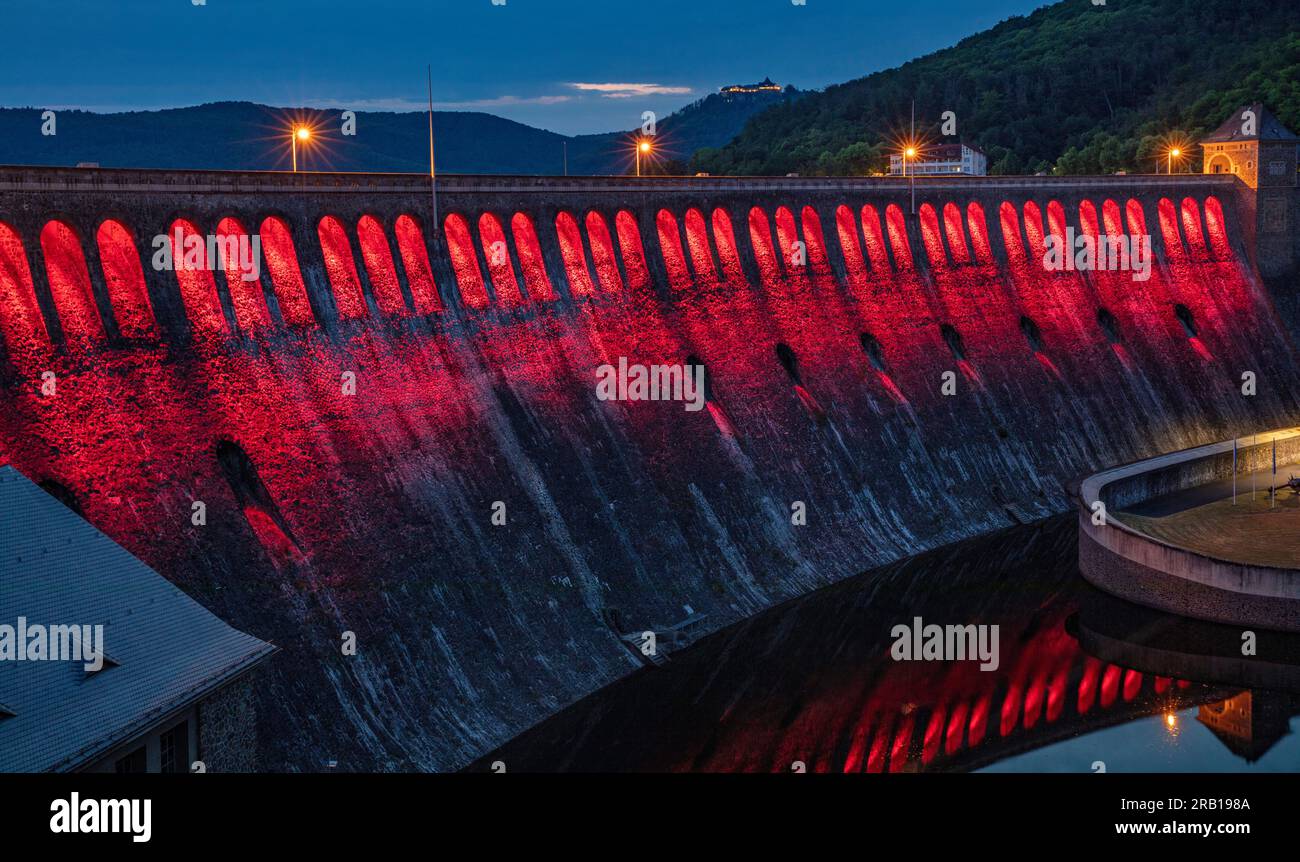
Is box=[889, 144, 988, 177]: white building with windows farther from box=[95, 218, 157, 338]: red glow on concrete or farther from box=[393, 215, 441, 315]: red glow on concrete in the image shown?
box=[95, 218, 157, 338]: red glow on concrete

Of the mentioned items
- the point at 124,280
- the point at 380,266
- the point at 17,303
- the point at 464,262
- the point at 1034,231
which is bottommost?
the point at 17,303

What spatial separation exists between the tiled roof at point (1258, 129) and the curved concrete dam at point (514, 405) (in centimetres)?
1561

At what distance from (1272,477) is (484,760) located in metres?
37.3

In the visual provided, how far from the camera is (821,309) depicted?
183 feet

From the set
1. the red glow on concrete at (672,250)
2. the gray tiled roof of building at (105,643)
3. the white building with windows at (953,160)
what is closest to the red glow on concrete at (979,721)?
the gray tiled roof of building at (105,643)

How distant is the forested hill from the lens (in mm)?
110312

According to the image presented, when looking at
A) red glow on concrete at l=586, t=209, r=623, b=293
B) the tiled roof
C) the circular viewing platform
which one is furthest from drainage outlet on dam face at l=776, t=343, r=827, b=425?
the tiled roof

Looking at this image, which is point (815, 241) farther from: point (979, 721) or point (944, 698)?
point (979, 721)

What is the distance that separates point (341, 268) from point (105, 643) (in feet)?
58.8

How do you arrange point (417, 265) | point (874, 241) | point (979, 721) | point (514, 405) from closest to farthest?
1. point (979, 721)
2. point (417, 265)
3. point (514, 405)
4. point (874, 241)

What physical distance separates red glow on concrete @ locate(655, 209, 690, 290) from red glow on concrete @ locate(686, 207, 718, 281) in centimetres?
52

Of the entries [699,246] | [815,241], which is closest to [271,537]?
[699,246]

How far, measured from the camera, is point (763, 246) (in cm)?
5484

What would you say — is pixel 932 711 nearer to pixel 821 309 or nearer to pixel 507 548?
pixel 507 548
